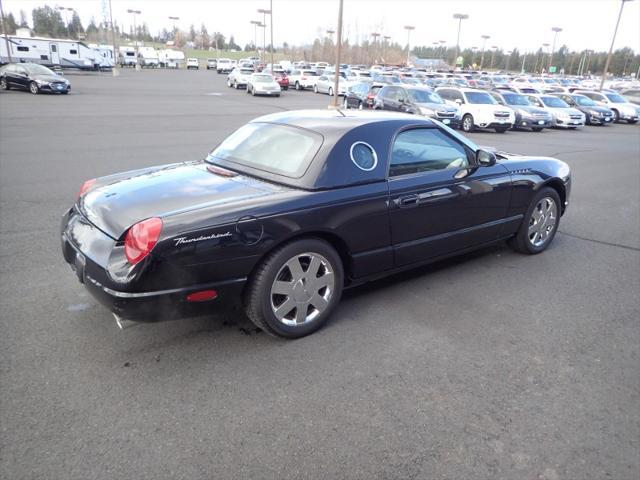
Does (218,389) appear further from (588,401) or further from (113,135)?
(113,135)

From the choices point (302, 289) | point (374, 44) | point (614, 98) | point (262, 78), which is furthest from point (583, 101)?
point (374, 44)

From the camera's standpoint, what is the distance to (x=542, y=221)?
554 cm

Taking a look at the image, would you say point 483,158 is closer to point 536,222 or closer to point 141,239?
point 536,222

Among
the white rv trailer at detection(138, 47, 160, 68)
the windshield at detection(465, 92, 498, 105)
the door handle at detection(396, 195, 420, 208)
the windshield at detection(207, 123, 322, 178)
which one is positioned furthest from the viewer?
the white rv trailer at detection(138, 47, 160, 68)

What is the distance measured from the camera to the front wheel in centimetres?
1903

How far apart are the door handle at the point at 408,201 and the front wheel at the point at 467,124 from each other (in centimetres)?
1626

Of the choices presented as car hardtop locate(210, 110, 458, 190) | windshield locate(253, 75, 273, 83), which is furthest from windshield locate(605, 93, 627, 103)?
car hardtop locate(210, 110, 458, 190)

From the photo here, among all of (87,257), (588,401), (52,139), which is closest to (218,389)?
(87,257)

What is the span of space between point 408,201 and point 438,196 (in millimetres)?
385

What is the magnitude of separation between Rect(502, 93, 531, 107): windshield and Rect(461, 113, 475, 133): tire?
11.8 ft

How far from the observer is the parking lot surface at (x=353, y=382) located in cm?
247

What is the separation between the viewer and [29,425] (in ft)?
8.55

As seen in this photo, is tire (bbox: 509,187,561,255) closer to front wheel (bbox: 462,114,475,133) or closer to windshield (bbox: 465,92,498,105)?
front wheel (bbox: 462,114,475,133)

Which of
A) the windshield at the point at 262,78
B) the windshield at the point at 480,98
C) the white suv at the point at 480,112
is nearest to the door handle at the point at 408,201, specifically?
A: the white suv at the point at 480,112
